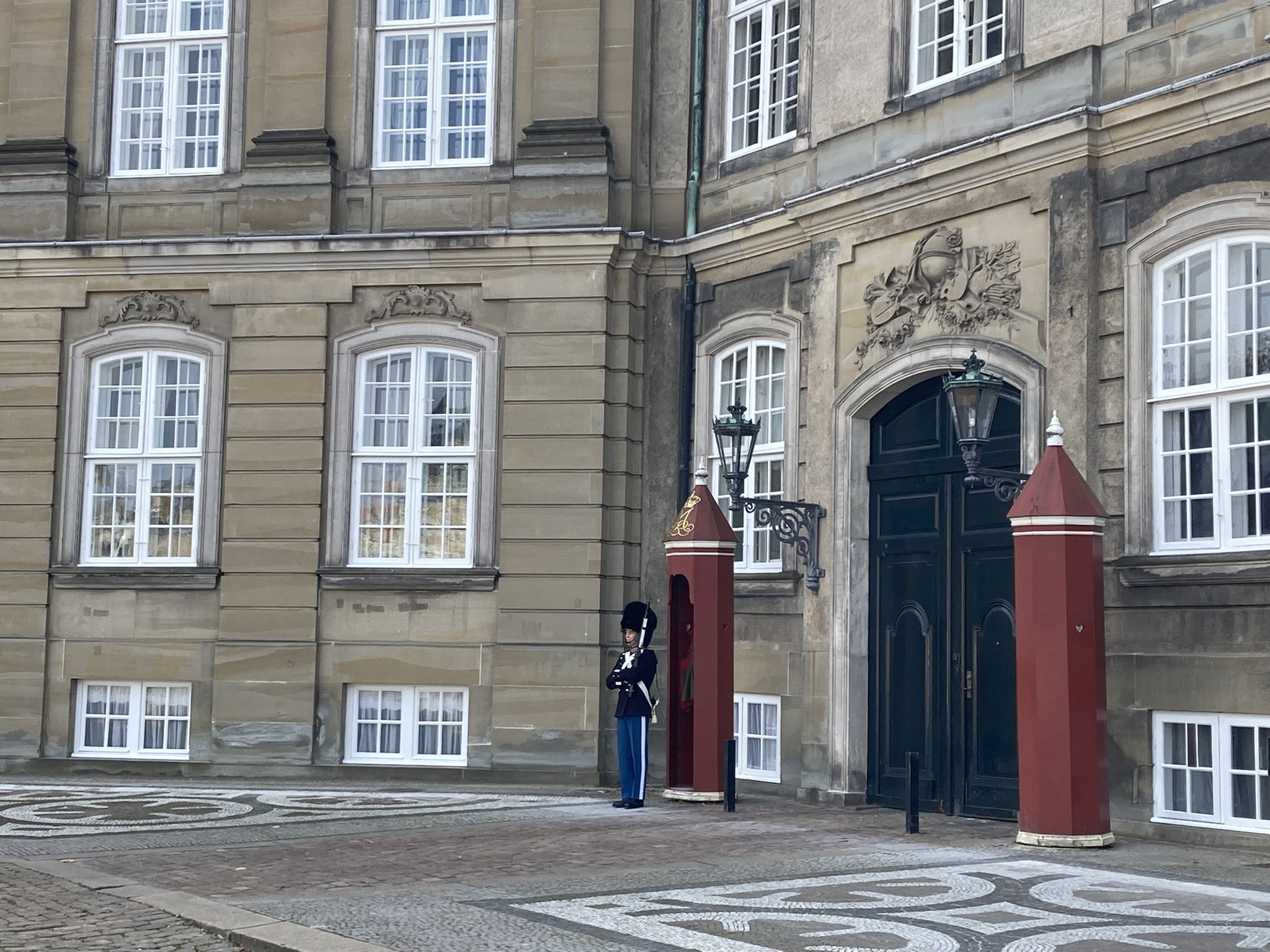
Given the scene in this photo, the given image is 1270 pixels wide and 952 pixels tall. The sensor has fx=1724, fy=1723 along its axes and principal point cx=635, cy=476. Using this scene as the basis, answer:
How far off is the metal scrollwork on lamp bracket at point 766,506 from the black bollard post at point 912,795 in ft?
10.1

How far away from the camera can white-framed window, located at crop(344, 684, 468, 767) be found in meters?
18.1

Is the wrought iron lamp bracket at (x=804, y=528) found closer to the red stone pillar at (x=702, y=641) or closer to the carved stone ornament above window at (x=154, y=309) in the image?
the red stone pillar at (x=702, y=641)

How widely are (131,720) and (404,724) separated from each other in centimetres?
310

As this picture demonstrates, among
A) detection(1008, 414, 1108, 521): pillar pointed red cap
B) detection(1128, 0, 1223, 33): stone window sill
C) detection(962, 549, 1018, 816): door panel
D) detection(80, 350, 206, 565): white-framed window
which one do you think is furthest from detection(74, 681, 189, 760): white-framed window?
detection(1128, 0, 1223, 33): stone window sill

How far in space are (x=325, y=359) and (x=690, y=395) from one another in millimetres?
3953

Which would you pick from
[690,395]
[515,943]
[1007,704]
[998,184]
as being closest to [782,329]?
[690,395]

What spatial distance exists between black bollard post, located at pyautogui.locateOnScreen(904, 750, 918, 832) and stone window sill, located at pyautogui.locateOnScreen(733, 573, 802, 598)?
352 cm

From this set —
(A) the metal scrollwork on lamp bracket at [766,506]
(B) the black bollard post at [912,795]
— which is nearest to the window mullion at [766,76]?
(A) the metal scrollwork on lamp bracket at [766,506]

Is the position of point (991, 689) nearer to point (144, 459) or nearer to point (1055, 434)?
point (1055, 434)

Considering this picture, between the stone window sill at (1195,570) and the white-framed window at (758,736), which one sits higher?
the stone window sill at (1195,570)

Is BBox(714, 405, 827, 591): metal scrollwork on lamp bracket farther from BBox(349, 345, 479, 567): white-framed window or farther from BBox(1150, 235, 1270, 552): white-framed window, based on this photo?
BBox(1150, 235, 1270, 552): white-framed window

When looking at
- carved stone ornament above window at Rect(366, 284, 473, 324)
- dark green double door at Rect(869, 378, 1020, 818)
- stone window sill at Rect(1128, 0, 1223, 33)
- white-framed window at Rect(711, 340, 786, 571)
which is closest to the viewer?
stone window sill at Rect(1128, 0, 1223, 33)

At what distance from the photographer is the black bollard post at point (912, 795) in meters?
13.0

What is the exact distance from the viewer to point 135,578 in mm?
18656
